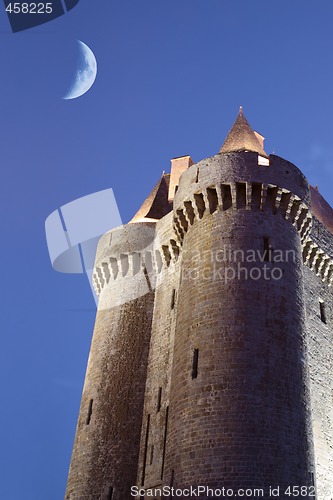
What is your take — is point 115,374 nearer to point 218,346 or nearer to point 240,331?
point 218,346

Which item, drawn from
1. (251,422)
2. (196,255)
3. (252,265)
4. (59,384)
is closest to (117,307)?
(196,255)

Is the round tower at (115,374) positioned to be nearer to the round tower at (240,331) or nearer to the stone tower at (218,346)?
the stone tower at (218,346)

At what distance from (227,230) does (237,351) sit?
12.4 ft

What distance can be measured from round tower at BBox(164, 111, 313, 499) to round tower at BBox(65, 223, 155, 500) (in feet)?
14.0

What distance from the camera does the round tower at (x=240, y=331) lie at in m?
13.0

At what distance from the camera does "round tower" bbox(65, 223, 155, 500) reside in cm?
1838

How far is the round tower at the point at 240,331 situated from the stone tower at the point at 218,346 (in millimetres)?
36

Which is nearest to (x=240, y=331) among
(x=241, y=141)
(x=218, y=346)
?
(x=218, y=346)

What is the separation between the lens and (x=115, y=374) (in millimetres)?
20312

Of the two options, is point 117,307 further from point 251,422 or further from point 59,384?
point 59,384

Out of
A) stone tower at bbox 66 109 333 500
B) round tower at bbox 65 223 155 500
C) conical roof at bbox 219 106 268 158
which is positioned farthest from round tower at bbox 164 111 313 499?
round tower at bbox 65 223 155 500

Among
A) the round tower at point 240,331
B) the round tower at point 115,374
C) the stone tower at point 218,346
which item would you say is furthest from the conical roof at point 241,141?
the round tower at point 115,374

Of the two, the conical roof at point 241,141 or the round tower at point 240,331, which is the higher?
the conical roof at point 241,141

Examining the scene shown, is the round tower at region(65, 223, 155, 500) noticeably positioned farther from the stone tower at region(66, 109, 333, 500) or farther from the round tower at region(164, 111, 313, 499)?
the round tower at region(164, 111, 313, 499)
